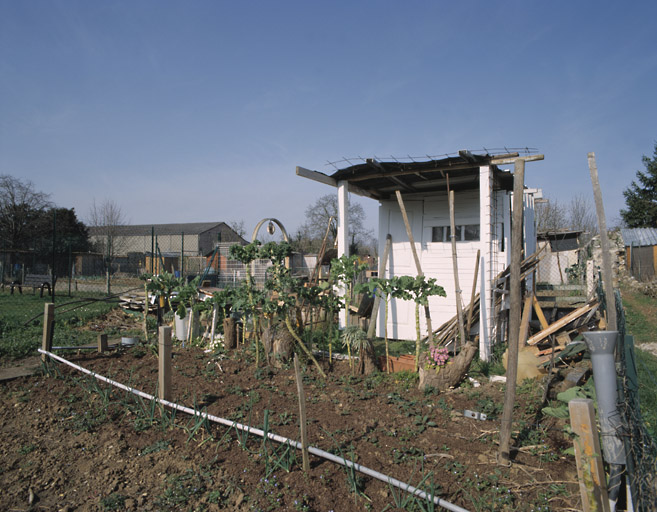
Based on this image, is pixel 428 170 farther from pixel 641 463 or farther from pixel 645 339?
pixel 645 339

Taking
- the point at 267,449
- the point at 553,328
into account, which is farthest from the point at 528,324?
the point at 267,449

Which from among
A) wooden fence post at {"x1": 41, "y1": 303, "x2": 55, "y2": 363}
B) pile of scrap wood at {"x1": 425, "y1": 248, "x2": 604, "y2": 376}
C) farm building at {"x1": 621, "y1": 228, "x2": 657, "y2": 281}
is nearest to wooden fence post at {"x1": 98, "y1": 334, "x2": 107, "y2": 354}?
wooden fence post at {"x1": 41, "y1": 303, "x2": 55, "y2": 363}

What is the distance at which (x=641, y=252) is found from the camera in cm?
1609

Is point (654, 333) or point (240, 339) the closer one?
point (240, 339)

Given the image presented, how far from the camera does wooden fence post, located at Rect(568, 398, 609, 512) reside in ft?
5.94

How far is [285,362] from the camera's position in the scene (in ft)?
18.5

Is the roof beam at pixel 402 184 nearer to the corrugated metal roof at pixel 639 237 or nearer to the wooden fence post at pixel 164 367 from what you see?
the wooden fence post at pixel 164 367

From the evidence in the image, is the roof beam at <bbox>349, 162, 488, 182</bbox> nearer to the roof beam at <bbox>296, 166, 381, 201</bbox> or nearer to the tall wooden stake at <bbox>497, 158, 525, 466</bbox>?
the roof beam at <bbox>296, 166, 381, 201</bbox>

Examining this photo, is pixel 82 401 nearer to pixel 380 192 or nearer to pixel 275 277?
pixel 275 277

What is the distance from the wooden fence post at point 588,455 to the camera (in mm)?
1811

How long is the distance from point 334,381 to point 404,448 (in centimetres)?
190

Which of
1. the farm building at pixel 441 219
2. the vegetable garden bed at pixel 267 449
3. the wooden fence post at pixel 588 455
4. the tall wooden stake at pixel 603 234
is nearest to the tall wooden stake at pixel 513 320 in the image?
the vegetable garden bed at pixel 267 449

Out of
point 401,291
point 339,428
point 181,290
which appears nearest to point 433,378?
point 401,291

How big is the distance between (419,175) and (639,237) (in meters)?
16.4
